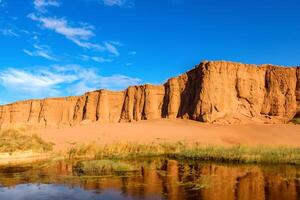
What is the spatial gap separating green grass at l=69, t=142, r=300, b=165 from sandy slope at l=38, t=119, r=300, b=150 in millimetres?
5386

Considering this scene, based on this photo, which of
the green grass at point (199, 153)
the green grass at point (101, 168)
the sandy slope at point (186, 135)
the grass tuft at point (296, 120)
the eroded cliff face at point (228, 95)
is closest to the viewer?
the green grass at point (101, 168)

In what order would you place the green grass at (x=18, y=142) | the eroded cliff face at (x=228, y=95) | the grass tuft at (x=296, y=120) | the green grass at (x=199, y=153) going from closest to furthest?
the green grass at (x=199, y=153), the green grass at (x=18, y=142), the grass tuft at (x=296, y=120), the eroded cliff face at (x=228, y=95)

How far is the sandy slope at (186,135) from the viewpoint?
117ft

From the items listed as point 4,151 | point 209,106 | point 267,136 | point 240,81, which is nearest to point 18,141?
point 4,151

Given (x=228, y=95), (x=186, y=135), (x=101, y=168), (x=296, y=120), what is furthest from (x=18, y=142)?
(x=228, y=95)

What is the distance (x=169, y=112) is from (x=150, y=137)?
29136mm

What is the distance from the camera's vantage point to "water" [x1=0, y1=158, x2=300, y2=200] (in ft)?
46.1

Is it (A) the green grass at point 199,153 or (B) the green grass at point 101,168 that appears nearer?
(B) the green grass at point 101,168

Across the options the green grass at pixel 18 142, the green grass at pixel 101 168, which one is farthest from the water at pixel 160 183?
the green grass at pixel 18 142

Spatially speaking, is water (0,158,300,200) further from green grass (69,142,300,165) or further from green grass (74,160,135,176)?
green grass (69,142,300,165)

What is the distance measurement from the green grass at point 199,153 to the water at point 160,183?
6.11 feet

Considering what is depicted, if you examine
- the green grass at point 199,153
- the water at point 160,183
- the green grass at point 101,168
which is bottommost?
the water at point 160,183

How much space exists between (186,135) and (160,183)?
77.2 ft

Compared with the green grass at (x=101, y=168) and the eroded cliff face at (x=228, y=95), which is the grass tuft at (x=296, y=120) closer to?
the eroded cliff face at (x=228, y=95)
